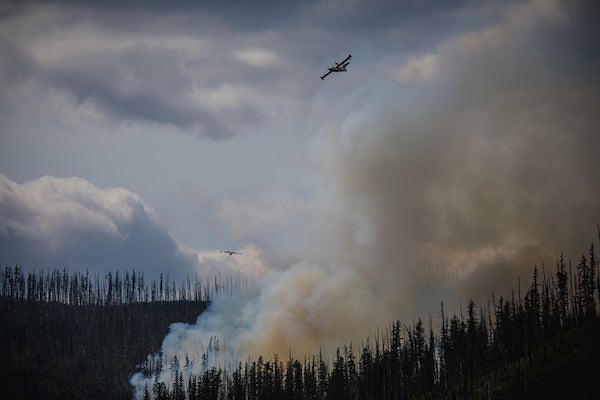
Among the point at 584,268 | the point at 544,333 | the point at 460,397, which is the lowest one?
the point at 460,397

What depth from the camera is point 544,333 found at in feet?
618

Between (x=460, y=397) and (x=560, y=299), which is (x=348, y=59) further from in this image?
(x=560, y=299)

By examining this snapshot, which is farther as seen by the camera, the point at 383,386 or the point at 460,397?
the point at 383,386

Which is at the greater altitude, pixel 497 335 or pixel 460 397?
pixel 497 335

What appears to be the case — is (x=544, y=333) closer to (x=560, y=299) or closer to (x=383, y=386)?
(x=560, y=299)

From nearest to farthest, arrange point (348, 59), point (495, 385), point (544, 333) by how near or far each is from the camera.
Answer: point (348, 59) < point (495, 385) < point (544, 333)

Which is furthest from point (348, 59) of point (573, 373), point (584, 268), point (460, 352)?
point (584, 268)

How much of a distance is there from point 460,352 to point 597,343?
37.0 meters

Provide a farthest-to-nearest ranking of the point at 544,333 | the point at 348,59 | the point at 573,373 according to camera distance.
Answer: the point at 544,333
the point at 573,373
the point at 348,59

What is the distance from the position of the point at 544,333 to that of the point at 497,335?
14414 mm

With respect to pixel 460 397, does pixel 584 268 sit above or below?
above

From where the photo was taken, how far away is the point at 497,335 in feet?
655

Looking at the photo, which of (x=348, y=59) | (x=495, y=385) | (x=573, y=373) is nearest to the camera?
(x=348, y=59)

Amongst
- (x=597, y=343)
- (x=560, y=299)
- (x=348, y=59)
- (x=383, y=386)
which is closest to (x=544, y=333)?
(x=560, y=299)
